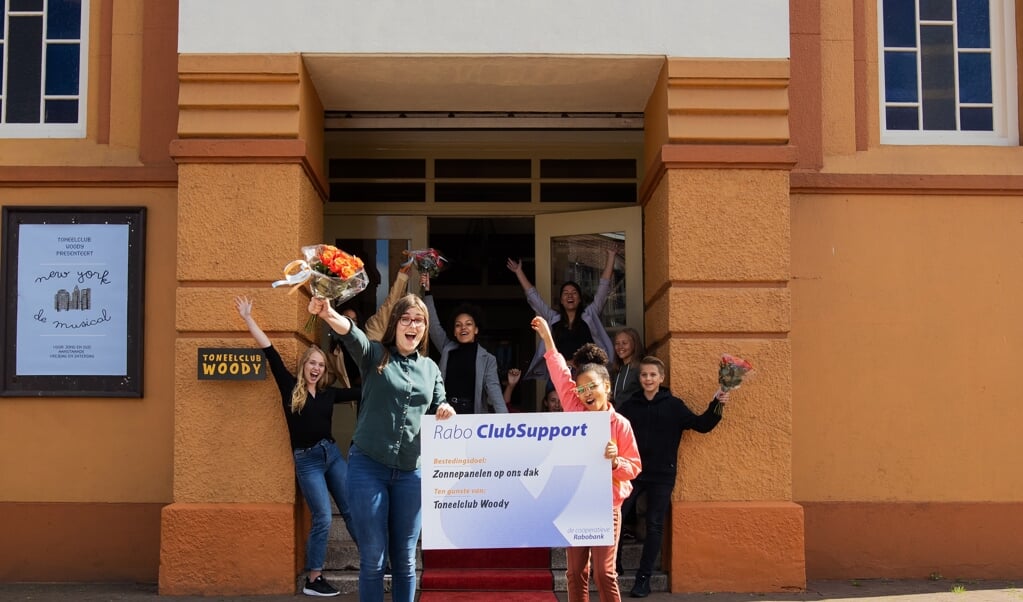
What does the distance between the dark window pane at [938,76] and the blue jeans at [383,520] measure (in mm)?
5450

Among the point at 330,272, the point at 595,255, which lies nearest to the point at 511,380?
the point at 595,255

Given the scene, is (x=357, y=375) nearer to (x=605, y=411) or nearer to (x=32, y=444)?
(x=32, y=444)

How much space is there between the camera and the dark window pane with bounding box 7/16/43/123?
8.98 metres

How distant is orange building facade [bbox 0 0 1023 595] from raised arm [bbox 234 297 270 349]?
0.13 meters

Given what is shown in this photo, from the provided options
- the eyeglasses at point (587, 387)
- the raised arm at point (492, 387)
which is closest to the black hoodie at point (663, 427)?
the raised arm at point (492, 387)

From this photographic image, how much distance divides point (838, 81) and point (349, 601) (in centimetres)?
542

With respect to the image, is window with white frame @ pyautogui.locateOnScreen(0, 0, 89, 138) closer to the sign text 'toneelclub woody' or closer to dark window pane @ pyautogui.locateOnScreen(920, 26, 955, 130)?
the sign text 'toneelclub woody'

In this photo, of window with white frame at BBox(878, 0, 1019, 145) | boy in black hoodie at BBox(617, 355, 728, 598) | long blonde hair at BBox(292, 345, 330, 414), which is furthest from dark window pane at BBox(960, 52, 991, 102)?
long blonde hair at BBox(292, 345, 330, 414)

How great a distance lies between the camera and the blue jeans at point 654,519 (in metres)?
7.94

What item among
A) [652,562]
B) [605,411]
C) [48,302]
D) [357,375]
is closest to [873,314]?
[652,562]

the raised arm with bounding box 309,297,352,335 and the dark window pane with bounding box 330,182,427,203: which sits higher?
the dark window pane with bounding box 330,182,427,203

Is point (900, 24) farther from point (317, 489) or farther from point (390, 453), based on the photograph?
point (317, 489)

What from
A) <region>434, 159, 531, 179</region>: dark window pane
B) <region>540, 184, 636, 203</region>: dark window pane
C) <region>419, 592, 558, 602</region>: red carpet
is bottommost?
<region>419, 592, 558, 602</region>: red carpet

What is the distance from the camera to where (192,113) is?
8266mm
